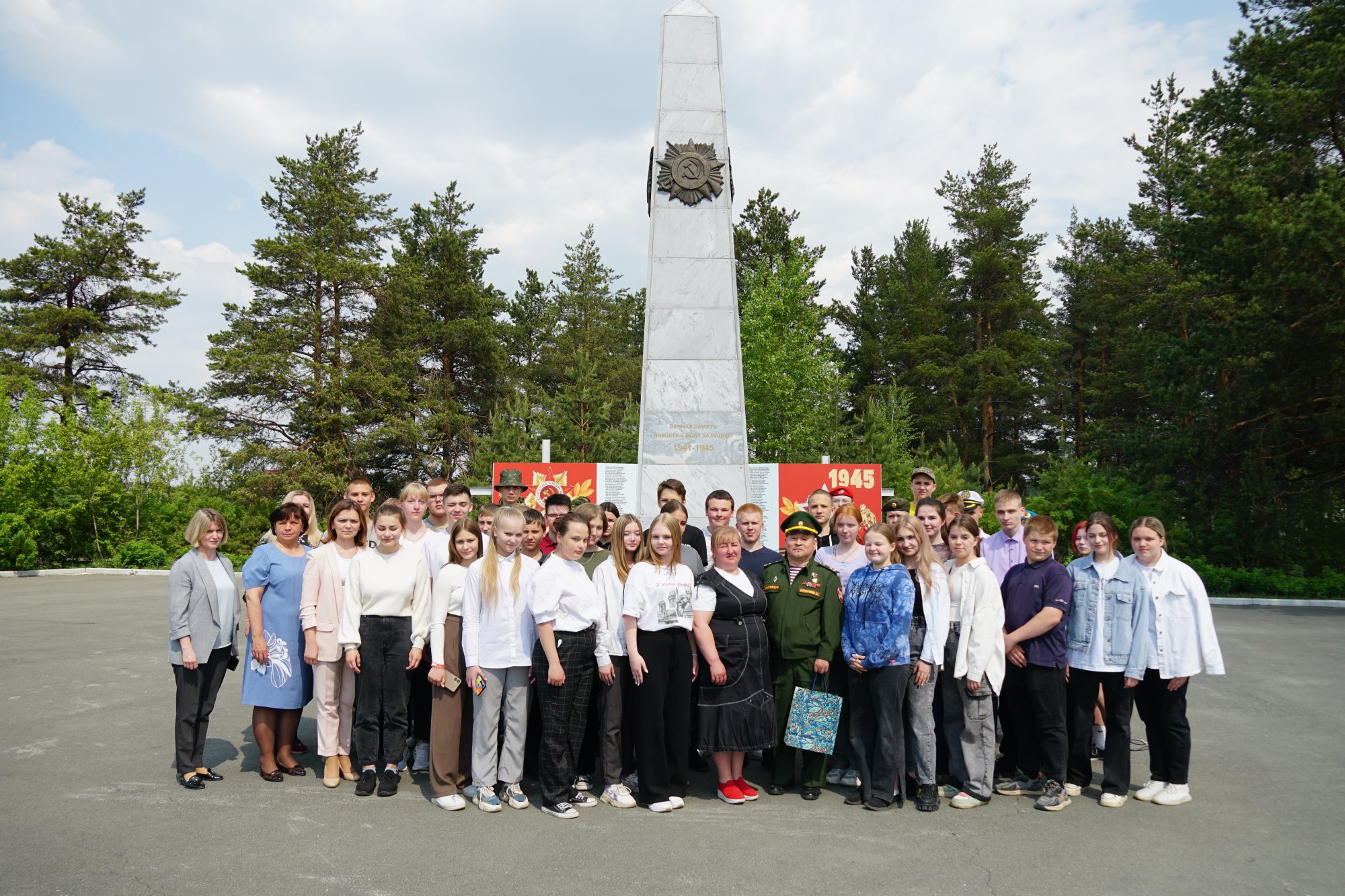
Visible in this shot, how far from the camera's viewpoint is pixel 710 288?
9.54 meters

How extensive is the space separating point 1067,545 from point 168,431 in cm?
1978

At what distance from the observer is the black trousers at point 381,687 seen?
14.4ft

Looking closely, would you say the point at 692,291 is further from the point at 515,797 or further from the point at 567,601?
the point at 515,797

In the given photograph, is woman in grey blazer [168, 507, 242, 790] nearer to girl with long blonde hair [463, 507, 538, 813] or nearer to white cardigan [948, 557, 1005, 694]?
girl with long blonde hair [463, 507, 538, 813]

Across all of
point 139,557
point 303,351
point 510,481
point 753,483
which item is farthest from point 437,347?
point 510,481

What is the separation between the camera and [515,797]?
4152 mm

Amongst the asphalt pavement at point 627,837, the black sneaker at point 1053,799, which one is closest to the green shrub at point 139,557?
the asphalt pavement at point 627,837

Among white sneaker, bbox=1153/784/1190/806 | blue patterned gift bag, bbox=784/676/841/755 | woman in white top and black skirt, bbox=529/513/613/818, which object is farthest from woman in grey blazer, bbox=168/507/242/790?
white sneaker, bbox=1153/784/1190/806

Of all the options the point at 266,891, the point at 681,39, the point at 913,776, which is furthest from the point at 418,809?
the point at 681,39

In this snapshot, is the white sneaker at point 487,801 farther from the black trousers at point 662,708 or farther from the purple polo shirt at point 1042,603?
the purple polo shirt at point 1042,603

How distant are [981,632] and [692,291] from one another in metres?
6.14

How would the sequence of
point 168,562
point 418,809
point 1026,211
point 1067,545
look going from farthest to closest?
point 1026,211 → point 168,562 → point 1067,545 → point 418,809

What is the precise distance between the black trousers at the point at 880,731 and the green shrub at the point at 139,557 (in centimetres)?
1718

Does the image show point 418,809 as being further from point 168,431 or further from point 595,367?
point 595,367
